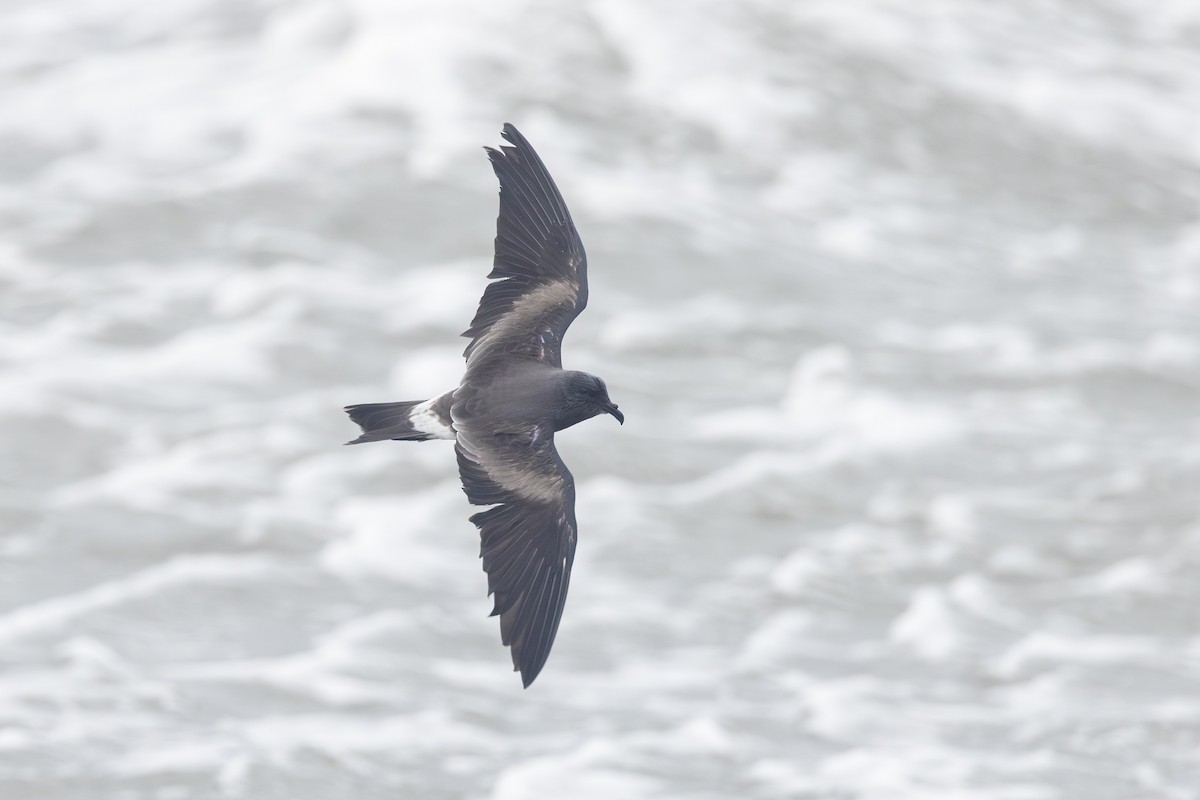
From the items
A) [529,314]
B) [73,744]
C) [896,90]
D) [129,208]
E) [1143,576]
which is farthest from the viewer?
[896,90]

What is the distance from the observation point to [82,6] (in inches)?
702

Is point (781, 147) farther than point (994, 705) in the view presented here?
Yes

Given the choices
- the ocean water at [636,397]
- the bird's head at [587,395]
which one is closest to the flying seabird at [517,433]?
→ the bird's head at [587,395]

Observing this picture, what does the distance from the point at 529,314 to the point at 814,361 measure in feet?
25.3

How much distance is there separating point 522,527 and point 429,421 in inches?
20.0

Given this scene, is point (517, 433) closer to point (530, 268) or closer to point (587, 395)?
point (587, 395)

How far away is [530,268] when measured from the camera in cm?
679

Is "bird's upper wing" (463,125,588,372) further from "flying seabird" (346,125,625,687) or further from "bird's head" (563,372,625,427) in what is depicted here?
"bird's head" (563,372,625,427)

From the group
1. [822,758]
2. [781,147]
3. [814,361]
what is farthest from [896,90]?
[822,758]

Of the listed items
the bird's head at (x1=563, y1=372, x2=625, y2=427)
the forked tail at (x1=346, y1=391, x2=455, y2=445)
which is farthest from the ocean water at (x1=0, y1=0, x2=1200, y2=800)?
the bird's head at (x1=563, y1=372, x2=625, y2=427)

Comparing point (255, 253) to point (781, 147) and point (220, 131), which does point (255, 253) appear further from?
point (781, 147)

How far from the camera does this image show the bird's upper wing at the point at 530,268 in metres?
6.66

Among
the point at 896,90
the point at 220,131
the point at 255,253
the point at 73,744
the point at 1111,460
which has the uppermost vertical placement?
the point at 896,90

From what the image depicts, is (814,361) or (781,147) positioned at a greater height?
(781,147)
